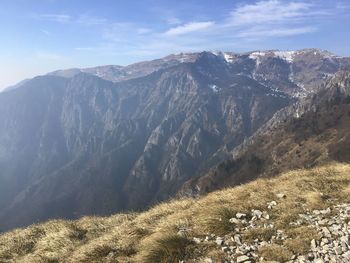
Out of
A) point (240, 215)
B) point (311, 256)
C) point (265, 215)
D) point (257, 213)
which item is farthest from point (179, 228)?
point (311, 256)

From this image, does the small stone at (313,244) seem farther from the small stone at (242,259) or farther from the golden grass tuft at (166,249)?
the golden grass tuft at (166,249)

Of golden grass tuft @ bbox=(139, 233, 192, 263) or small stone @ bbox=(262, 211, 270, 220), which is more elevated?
small stone @ bbox=(262, 211, 270, 220)

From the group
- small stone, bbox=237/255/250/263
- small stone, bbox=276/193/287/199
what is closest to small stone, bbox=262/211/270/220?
small stone, bbox=276/193/287/199

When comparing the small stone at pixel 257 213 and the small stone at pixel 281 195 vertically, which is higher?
the small stone at pixel 281 195

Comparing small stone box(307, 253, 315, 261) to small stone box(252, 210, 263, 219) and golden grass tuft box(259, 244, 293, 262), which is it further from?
small stone box(252, 210, 263, 219)

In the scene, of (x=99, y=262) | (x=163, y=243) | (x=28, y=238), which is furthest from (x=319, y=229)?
(x=28, y=238)

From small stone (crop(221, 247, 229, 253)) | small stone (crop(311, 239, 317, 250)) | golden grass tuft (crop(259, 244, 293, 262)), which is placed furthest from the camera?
small stone (crop(221, 247, 229, 253))

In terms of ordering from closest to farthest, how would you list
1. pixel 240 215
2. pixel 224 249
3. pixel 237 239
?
pixel 224 249, pixel 237 239, pixel 240 215

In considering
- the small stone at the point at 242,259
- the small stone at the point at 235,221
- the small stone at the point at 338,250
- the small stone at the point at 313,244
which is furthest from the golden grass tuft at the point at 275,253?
the small stone at the point at 235,221

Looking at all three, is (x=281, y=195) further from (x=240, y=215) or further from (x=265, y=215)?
(x=240, y=215)

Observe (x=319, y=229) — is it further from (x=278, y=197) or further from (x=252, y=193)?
(x=252, y=193)
